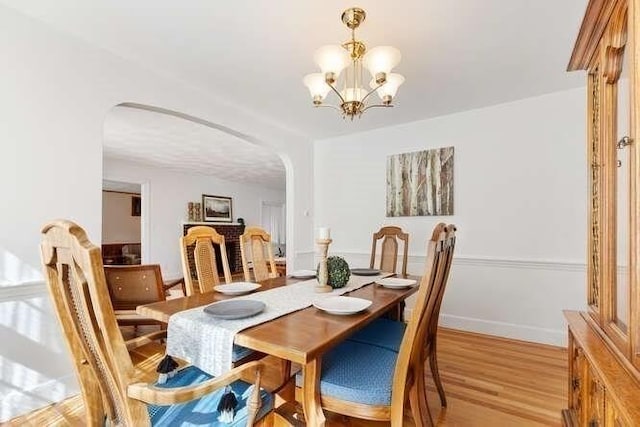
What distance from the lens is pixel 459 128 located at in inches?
133

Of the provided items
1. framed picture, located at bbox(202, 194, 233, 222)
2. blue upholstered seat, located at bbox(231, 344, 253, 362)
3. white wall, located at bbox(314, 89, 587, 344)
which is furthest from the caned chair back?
framed picture, located at bbox(202, 194, 233, 222)

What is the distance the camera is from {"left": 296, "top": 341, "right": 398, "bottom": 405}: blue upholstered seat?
1.25 metres

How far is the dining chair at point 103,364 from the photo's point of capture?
833 millimetres

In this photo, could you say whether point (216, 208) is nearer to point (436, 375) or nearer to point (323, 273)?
point (323, 273)

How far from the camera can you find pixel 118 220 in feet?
26.5

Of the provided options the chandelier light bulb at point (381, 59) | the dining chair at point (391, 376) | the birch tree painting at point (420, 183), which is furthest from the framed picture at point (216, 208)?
the dining chair at point (391, 376)

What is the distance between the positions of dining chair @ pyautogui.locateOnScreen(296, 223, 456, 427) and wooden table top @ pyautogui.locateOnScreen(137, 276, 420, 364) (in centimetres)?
22

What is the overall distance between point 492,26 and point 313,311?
1954 millimetres

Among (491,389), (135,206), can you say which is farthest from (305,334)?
(135,206)

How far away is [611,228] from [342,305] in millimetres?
1092

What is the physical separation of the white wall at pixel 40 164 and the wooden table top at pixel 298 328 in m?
0.97

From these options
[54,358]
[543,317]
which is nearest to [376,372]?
[54,358]

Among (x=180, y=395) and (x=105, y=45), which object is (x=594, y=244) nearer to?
(x=180, y=395)

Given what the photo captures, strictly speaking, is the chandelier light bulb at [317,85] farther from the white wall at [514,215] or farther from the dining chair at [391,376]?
the white wall at [514,215]
